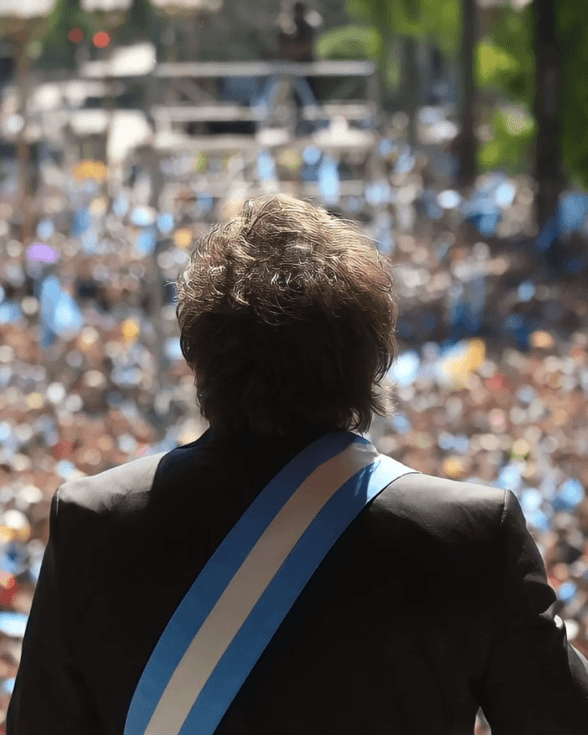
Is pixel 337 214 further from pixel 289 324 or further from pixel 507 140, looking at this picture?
pixel 507 140

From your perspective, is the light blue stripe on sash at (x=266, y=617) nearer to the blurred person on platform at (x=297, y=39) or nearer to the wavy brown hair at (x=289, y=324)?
the wavy brown hair at (x=289, y=324)

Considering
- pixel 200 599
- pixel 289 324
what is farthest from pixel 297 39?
pixel 200 599

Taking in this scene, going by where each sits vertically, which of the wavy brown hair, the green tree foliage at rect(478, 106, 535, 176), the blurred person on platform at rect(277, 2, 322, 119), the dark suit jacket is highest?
the blurred person on platform at rect(277, 2, 322, 119)

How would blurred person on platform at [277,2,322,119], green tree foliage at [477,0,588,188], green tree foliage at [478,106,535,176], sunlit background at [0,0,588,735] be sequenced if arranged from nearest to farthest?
sunlit background at [0,0,588,735] → blurred person on platform at [277,2,322,119] → green tree foliage at [477,0,588,188] → green tree foliage at [478,106,535,176]

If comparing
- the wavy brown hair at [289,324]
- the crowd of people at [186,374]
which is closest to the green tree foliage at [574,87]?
the crowd of people at [186,374]

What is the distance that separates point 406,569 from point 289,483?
0.16 m

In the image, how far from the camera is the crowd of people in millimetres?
4441

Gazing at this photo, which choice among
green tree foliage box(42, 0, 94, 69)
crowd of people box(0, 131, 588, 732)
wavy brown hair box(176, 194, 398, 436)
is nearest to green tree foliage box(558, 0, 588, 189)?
crowd of people box(0, 131, 588, 732)

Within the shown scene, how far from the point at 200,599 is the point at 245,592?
56 mm

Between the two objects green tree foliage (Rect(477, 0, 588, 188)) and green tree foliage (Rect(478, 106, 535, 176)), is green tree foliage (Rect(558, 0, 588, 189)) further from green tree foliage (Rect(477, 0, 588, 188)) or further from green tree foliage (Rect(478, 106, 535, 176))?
green tree foliage (Rect(478, 106, 535, 176))

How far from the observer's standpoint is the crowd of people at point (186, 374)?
4.44 metres

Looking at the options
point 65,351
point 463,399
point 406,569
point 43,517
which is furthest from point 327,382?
point 65,351

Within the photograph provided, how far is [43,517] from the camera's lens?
4.45 metres

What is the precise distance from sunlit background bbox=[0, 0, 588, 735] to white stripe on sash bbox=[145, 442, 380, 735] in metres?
0.46
